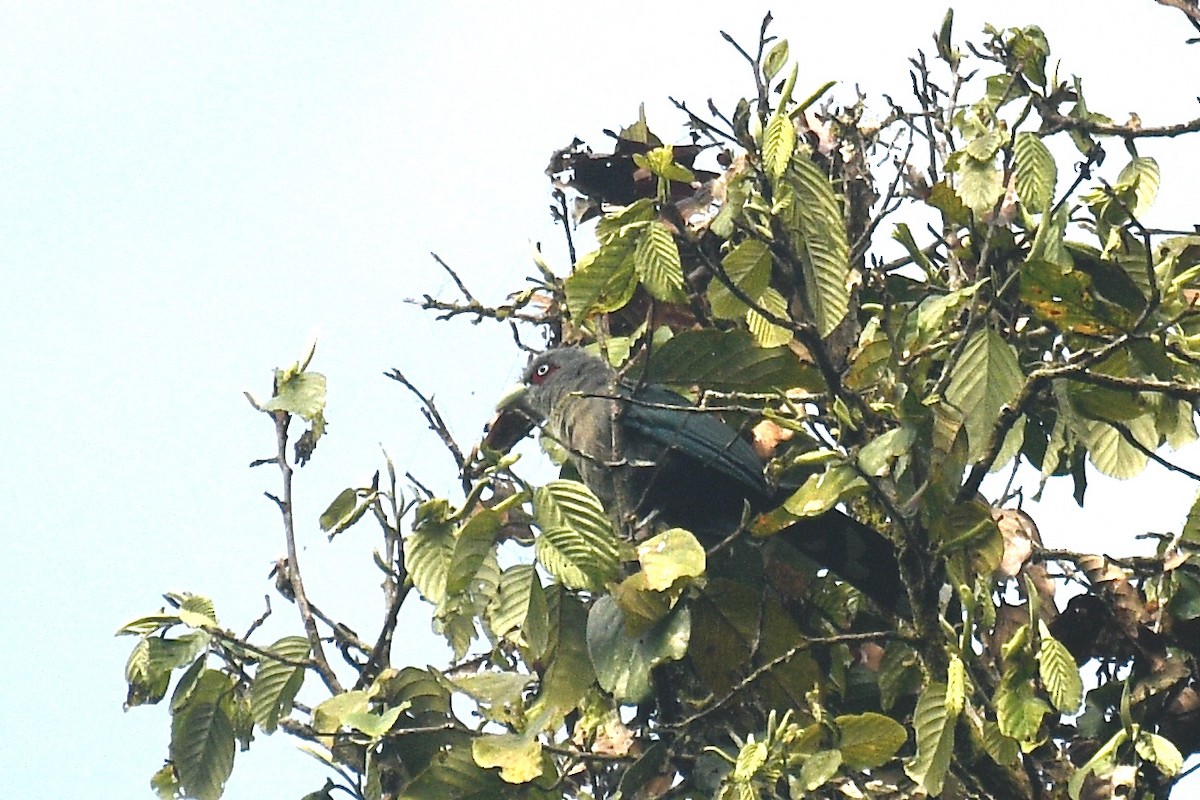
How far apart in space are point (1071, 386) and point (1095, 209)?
Answer: 0.52 m

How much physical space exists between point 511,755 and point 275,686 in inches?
26.4

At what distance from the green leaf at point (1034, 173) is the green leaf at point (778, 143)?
0.76 metres

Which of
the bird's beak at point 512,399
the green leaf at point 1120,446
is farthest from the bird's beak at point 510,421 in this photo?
the green leaf at point 1120,446

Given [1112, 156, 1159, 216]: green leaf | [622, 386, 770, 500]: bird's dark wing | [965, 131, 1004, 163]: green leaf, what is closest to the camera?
[965, 131, 1004, 163]: green leaf

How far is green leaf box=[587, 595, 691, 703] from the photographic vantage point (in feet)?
11.4

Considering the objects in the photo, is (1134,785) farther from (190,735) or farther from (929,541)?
(190,735)

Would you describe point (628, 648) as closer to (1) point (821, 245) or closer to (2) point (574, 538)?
(2) point (574, 538)

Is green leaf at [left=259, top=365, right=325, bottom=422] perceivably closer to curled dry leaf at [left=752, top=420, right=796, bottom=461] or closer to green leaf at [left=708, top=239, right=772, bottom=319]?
green leaf at [left=708, top=239, right=772, bottom=319]

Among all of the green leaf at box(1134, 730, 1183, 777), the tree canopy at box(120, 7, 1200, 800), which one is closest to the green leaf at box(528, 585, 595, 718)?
the tree canopy at box(120, 7, 1200, 800)

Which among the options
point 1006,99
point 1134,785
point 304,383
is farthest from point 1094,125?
point 304,383


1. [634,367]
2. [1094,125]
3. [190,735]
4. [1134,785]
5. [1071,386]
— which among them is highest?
[1094,125]

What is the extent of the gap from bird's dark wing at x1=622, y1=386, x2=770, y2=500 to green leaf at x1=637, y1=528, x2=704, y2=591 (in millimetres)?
1116

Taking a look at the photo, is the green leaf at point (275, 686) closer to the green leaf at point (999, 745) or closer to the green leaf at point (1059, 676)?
the green leaf at point (999, 745)

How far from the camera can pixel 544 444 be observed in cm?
498
